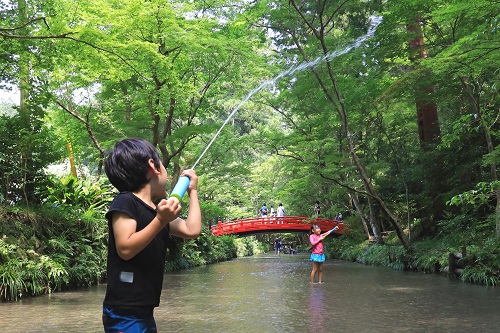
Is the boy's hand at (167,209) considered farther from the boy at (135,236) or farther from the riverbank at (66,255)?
the riverbank at (66,255)

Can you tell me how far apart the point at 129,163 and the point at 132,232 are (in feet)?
1.14

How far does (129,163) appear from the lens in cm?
250

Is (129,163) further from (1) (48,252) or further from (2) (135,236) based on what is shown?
(1) (48,252)

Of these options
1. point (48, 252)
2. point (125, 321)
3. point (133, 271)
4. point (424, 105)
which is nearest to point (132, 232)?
point (133, 271)

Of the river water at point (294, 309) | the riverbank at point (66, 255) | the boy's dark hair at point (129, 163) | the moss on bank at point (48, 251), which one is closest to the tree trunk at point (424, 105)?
the riverbank at point (66, 255)

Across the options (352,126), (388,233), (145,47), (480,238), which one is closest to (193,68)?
(145,47)

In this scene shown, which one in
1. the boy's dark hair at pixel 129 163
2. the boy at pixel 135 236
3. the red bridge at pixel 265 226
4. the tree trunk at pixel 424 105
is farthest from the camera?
the red bridge at pixel 265 226

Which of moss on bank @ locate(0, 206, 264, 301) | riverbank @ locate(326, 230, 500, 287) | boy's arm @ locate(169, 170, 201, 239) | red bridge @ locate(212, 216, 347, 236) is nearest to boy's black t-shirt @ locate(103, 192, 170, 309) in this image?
boy's arm @ locate(169, 170, 201, 239)

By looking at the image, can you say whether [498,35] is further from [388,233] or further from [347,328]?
[388,233]

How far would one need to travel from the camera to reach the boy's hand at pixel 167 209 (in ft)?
7.10

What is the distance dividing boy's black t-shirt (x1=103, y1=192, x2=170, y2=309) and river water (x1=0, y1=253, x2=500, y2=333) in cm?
450

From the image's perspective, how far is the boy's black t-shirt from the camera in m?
2.40

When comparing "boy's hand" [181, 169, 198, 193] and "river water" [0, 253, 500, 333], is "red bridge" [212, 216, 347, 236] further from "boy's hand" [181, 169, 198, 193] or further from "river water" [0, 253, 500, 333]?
"boy's hand" [181, 169, 198, 193]

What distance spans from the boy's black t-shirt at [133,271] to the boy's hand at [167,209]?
0.78ft
